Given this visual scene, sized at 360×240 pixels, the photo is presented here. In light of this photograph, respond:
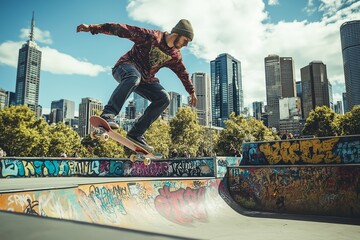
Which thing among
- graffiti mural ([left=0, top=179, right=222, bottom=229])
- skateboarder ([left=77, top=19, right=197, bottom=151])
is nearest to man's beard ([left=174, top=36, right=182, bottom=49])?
skateboarder ([left=77, top=19, right=197, bottom=151])

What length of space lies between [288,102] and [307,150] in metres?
158

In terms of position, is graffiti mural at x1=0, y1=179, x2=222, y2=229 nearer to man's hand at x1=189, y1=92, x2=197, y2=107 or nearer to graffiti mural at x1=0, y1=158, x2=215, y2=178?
man's hand at x1=189, y1=92, x2=197, y2=107

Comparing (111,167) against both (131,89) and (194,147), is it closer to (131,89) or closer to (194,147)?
(131,89)

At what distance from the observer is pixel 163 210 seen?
30.3ft

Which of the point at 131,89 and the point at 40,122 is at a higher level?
the point at 40,122

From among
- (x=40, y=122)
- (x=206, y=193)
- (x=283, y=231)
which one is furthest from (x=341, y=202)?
(x=40, y=122)

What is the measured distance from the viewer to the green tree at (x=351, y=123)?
42.7 m

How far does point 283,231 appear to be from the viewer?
328 inches

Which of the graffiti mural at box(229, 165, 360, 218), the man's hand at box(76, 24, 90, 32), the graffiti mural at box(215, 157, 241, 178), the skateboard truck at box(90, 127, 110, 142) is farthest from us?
the graffiti mural at box(215, 157, 241, 178)

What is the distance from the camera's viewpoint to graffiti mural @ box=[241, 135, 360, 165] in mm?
13055

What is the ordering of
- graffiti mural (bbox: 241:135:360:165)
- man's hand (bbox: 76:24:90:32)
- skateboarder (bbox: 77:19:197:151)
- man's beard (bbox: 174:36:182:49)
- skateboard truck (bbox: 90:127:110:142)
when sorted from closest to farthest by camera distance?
1. man's hand (bbox: 76:24:90:32)
2. skateboarder (bbox: 77:19:197:151)
3. skateboard truck (bbox: 90:127:110:142)
4. man's beard (bbox: 174:36:182:49)
5. graffiti mural (bbox: 241:135:360:165)

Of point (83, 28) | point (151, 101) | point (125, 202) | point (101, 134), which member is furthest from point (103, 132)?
point (125, 202)

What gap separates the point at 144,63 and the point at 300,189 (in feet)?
32.3

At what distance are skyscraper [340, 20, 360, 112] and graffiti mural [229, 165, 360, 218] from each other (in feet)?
574
